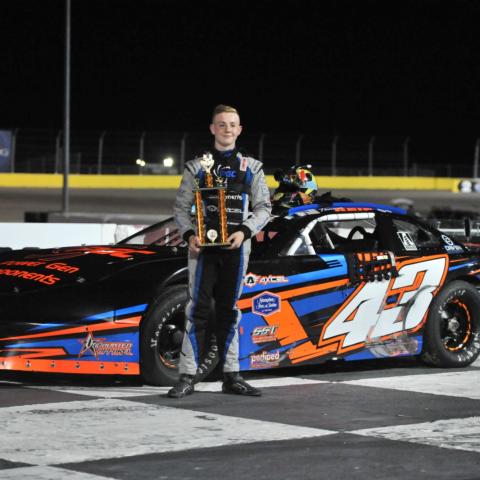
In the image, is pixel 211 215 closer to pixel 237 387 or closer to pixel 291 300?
pixel 237 387

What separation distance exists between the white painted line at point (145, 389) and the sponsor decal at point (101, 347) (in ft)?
0.68

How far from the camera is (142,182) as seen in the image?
5184 centimetres

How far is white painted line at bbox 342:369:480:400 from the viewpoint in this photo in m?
7.43

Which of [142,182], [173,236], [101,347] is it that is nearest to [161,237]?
[173,236]

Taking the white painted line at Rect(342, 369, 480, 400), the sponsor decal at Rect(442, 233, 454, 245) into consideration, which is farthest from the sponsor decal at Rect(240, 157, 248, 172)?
the sponsor decal at Rect(442, 233, 454, 245)

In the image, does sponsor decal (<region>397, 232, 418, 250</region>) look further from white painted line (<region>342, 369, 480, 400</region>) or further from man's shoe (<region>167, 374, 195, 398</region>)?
man's shoe (<region>167, 374, 195, 398</region>)

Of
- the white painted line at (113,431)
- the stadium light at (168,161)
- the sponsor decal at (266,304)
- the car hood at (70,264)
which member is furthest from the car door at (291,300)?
the stadium light at (168,161)

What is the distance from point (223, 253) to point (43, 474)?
2.49m

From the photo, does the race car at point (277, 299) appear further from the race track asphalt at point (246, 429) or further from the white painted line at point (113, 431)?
the white painted line at point (113, 431)

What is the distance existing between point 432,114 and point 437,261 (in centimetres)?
7103

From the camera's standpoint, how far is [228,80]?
7838cm

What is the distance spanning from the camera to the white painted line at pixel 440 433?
559 centimetres

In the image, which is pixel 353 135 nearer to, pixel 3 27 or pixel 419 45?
pixel 419 45

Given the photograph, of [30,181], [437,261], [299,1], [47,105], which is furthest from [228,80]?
[437,261]
